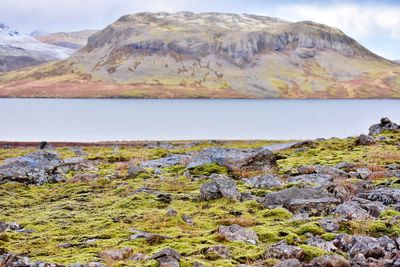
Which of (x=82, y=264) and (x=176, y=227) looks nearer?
(x=82, y=264)

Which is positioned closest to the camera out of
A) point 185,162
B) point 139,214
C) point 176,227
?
point 176,227

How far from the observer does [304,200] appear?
18.6 metres

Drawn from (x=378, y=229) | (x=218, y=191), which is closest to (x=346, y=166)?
(x=218, y=191)

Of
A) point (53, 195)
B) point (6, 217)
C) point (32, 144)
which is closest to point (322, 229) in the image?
point (6, 217)

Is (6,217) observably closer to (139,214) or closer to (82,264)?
(139,214)

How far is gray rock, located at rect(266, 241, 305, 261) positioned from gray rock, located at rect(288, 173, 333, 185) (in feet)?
34.5

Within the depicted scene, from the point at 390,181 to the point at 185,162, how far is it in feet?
42.9

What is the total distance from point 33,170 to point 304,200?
1572 centimetres

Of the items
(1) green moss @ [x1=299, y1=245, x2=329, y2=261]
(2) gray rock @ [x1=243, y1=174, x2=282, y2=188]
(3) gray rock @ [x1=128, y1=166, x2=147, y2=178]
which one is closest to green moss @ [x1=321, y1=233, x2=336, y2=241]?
(1) green moss @ [x1=299, y1=245, x2=329, y2=261]

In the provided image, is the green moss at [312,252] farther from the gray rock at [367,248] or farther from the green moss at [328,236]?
the green moss at [328,236]

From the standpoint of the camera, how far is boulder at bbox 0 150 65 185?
27.0m

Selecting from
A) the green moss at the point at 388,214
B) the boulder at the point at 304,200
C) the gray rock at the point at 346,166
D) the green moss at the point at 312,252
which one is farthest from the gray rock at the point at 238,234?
the gray rock at the point at 346,166

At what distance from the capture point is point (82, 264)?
39.6 feet

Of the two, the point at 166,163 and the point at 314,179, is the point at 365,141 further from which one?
the point at 314,179
